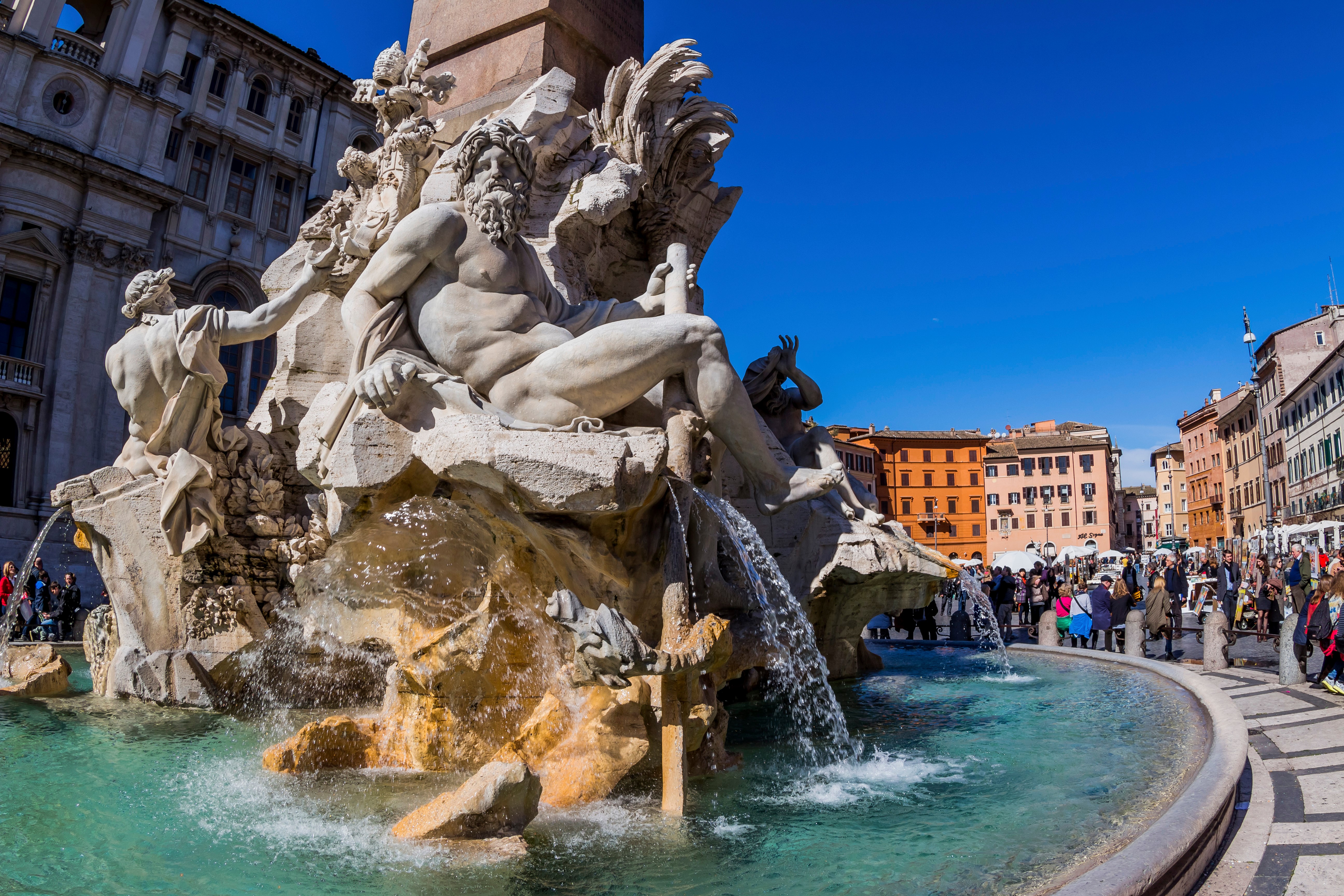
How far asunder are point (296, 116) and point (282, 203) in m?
3.19

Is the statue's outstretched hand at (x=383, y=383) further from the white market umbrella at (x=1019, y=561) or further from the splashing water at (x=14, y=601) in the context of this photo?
the white market umbrella at (x=1019, y=561)

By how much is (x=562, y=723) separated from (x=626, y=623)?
0.98 metres

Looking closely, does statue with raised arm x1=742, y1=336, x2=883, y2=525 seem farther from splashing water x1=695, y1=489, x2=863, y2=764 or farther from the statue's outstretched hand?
the statue's outstretched hand

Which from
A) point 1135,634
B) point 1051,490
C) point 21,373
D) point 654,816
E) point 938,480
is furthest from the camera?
point 1051,490

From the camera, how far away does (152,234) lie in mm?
25609

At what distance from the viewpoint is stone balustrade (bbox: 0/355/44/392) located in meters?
22.0

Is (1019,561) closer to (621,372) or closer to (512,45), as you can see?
A: (512,45)

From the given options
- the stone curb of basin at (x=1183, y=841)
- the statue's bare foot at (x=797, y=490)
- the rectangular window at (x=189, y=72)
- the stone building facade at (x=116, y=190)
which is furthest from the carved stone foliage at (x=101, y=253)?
the stone curb of basin at (x=1183, y=841)

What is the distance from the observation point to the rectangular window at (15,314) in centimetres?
2264

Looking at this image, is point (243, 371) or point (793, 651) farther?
point (243, 371)

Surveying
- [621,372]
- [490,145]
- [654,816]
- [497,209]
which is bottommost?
[654,816]

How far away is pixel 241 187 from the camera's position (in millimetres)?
28156

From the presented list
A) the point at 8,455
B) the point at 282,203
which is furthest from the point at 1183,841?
the point at 282,203

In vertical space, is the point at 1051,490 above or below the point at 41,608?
above
